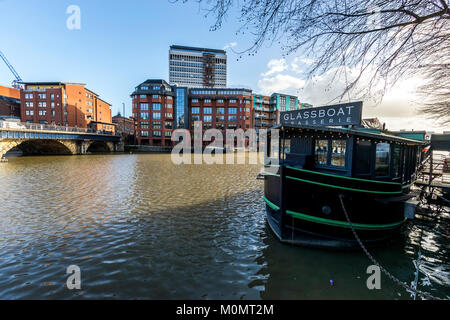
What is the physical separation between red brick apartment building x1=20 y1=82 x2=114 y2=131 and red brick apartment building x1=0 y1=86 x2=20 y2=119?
18.7ft

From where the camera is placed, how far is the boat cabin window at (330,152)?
7.57 m

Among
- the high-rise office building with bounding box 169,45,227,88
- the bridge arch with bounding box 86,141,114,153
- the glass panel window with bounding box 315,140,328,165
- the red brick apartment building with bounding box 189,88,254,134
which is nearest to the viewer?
the glass panel window with bounding box 315,140,328,165

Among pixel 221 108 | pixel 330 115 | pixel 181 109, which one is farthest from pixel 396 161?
pixel 181 109

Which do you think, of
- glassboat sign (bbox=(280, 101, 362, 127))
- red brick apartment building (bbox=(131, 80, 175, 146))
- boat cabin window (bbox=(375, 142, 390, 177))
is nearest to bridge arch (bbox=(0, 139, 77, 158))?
red brick apartment building (bbox=(131, 80, 175, 146))

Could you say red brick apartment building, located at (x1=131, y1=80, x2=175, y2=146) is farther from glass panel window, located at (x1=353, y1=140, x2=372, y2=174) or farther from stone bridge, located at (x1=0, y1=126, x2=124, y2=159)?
glass panel window, located at (x1=353, y1=140, x2=372, y2=174)

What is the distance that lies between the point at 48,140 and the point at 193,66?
290ft

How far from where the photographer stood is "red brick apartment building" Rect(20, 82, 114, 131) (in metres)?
65.1

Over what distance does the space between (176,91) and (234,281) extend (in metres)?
75.7

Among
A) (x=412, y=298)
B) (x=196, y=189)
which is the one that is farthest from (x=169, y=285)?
(x=196, y=189)

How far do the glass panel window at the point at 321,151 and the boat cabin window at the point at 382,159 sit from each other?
5.82 feet

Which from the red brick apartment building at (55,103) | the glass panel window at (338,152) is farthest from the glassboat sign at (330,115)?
the red brick apartment building at (55,103)

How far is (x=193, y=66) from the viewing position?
115188 mm

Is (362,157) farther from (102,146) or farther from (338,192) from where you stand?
(102,146)
